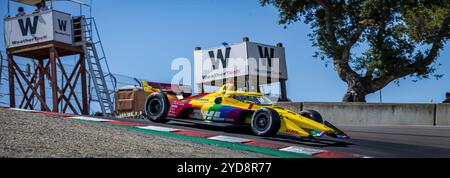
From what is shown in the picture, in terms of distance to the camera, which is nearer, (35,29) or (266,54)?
(266,54)

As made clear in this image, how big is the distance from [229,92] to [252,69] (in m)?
10.3

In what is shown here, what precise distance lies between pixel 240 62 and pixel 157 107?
9402mm

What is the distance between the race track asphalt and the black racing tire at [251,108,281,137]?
170mm

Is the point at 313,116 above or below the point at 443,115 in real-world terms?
above

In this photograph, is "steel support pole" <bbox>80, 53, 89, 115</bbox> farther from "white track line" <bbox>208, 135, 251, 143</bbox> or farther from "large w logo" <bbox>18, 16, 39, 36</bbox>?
"white track line" <bbox>208, 135, 251, 143</bbox>

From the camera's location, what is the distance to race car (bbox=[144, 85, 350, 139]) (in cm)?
1108

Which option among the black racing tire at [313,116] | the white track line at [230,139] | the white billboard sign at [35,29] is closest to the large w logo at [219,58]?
the white billboard sign at [35,29]

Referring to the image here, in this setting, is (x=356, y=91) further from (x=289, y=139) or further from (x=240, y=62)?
(x=289, y=139)

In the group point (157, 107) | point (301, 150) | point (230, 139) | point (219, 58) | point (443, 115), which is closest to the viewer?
point (301, 150)

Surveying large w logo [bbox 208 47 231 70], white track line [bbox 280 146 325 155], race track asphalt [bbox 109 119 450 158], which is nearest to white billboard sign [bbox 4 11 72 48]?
large w logo [bbox 208 47 231 70]

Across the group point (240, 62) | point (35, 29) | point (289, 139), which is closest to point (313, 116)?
point (289, 139)

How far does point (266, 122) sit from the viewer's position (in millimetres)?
11195

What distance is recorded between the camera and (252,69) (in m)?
22.7
